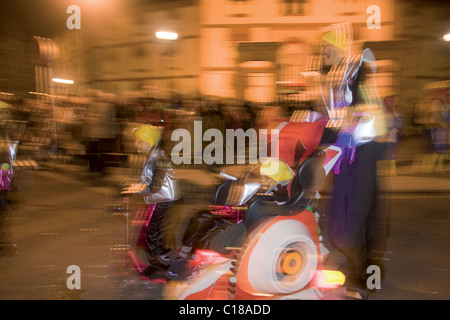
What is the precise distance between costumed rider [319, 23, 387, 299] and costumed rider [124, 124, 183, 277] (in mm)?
1371

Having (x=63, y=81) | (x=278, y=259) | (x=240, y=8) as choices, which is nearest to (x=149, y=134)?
(x=278, y=259)

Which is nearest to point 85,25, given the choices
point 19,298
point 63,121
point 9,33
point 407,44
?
point 9,33

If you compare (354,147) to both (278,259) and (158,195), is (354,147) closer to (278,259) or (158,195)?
(278,259)

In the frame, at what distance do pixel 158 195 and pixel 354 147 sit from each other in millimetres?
1644

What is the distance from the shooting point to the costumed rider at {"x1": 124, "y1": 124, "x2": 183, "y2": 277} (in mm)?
3148

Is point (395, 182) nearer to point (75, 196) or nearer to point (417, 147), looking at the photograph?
point (417, 147)

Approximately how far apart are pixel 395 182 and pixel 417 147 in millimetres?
3715

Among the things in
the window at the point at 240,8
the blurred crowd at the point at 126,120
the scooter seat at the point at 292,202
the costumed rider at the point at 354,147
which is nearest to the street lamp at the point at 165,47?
the window at the point at 240,8

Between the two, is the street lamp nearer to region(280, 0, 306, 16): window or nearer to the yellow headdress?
region(280, 0, 306, 16): window

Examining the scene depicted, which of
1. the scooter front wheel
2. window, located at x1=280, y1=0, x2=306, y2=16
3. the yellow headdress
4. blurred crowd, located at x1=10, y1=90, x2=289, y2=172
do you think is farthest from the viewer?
window, located at x1=280, y1=0, x2=306, y2=16

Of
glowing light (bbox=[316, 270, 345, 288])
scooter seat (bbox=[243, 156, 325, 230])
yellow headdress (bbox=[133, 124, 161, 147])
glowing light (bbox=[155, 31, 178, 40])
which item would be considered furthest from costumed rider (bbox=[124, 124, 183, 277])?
glowing light (bbox=[155, 31, 178, 40])

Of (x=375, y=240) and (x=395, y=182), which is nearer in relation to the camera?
(x=375, y=240)

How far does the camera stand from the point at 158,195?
3.18 metres

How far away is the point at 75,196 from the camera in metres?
7.19
